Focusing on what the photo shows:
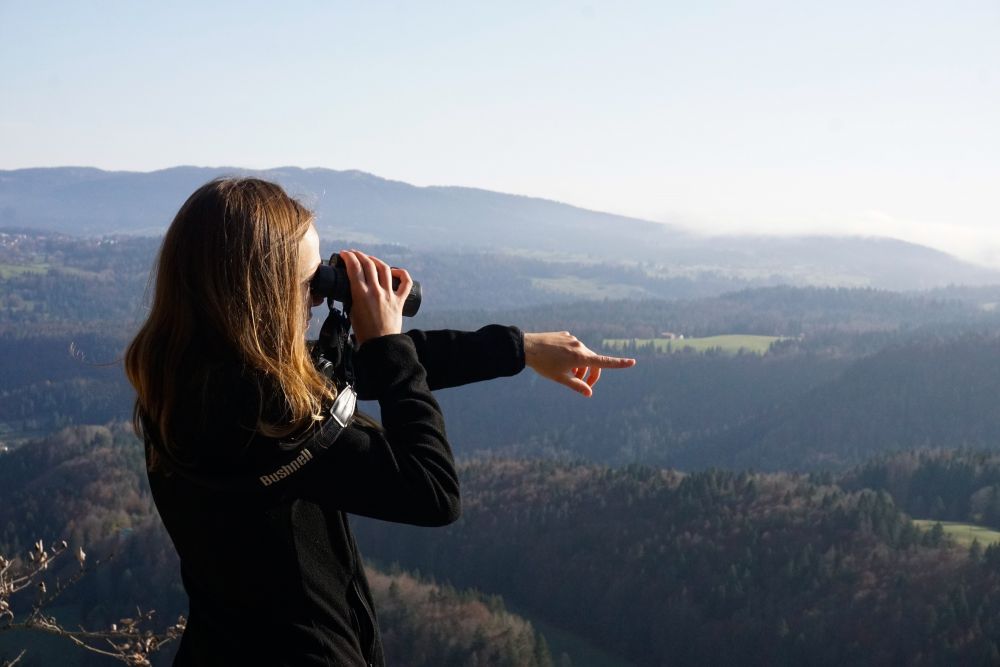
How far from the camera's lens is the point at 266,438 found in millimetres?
2064

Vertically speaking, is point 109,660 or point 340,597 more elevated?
point 340,597

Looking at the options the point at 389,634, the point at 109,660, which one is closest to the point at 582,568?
the point at 389,634

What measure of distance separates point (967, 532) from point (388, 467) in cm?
6005

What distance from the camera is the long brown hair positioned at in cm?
206

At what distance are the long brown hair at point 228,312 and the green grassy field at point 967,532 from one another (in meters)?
55.1

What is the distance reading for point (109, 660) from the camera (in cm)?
4528

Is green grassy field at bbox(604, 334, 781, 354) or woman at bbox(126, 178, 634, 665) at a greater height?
woman at bbox(126, 178, 634, 665)

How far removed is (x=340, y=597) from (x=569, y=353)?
88cm

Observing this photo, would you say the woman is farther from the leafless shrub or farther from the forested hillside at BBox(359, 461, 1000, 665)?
the forested hillside at BBox(359, 461, 1000, 665)

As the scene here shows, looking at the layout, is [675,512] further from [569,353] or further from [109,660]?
[569,353]

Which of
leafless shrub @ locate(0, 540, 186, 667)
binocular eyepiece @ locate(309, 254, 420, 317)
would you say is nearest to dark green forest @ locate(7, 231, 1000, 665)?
binocular eyepiece @ locate(309, 254, 420, 317)

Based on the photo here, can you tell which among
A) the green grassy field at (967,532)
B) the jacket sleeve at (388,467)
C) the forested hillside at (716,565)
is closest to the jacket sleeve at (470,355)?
the jacket sleeve at (388,467)

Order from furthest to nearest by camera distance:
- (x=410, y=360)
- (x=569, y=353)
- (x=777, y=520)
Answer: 1. (x=777, y=520)
2. (x=569, y=353)
3. (x=410, y=360)

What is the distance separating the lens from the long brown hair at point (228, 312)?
2061 mm
